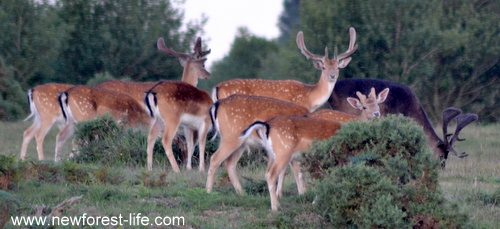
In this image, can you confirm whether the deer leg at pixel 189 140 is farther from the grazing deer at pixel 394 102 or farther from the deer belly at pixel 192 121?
the grazing deer at pixel 394 102

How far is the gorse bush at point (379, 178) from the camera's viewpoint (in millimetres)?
7586

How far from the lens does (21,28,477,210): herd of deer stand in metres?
9.02

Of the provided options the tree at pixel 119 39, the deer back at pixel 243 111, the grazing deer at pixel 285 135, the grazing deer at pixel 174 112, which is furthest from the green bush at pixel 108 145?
the tree at pixel 119 39

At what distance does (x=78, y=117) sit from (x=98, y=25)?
1345 centimetres

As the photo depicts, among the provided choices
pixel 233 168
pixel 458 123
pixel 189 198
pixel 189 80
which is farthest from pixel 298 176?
pixel 189 80

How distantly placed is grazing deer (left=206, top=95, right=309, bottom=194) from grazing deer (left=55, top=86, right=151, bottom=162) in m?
3.06

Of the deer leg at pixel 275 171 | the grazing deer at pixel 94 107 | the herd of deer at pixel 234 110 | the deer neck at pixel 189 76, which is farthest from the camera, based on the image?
the deer neck at pixel 189 76

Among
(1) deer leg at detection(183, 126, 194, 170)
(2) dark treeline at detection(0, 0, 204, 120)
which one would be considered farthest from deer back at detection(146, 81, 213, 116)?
(2) dark treeline at detection(0, 0, 204, 120)

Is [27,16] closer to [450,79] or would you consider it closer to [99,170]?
[450,79]

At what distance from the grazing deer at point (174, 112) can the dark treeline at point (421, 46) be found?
10.8 metres

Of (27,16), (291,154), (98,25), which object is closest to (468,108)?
(98,25)

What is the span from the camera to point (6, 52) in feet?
78.5

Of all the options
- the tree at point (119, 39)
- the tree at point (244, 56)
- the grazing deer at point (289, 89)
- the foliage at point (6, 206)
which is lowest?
the tree at point (244, 56)

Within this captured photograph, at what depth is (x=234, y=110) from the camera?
10.3m
